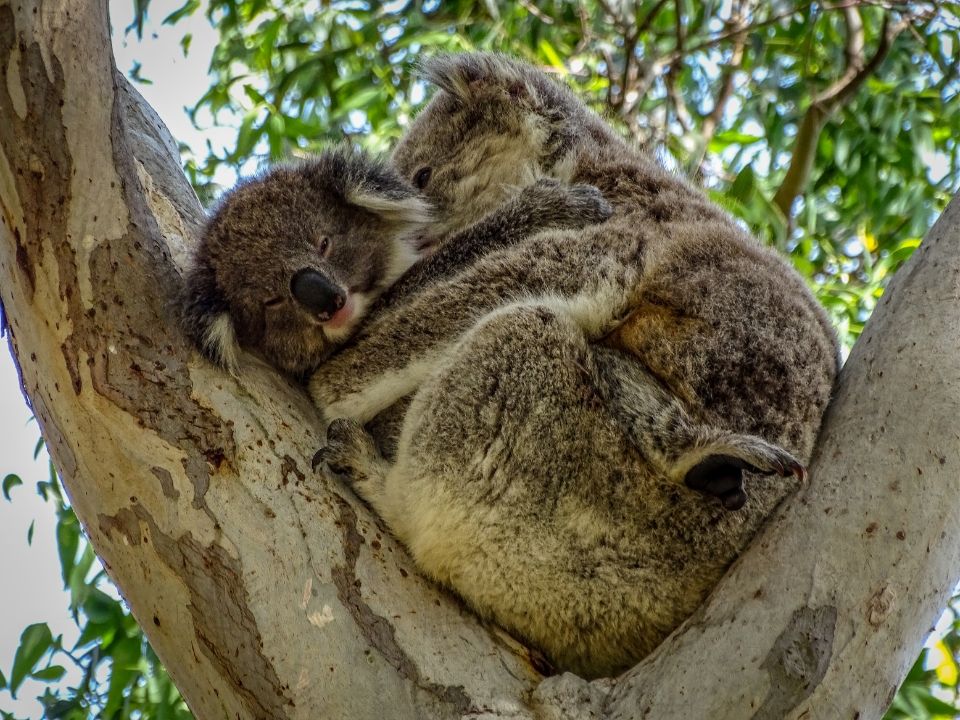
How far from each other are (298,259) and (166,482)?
732 mm

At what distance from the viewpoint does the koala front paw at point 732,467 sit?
1882 millimetres

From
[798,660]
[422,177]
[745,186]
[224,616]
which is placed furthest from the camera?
[745,186]

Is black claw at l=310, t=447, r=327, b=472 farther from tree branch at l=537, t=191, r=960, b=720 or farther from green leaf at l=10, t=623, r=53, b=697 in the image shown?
A: green leaf at l=10, t=623, r=53, b=697

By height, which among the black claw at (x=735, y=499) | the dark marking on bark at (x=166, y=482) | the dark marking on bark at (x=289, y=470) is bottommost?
the black claw at (x=735, y=499)

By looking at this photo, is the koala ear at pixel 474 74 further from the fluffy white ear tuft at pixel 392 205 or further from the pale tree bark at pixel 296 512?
the pale tree bark at pixel 296 512

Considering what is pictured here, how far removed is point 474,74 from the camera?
3439 mm

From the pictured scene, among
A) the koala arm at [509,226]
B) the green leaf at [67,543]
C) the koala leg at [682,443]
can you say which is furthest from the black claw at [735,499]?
the green leaf at [67,543]

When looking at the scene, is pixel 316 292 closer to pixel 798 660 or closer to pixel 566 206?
pixel 566 206

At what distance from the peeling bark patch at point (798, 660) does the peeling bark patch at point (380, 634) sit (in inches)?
19.8

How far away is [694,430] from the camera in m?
2.08

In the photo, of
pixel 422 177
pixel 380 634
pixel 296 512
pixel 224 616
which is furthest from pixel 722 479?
pixel 422 177

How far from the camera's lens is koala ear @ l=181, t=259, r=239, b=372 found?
7.08 feet

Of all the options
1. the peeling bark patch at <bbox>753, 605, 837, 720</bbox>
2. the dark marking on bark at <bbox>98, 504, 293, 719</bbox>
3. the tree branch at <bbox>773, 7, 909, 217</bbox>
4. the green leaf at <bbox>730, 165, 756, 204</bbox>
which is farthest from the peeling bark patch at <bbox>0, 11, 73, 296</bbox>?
the tree branch at <bbox>773, 7, 909, 217</bbox>

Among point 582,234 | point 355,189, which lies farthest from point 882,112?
point 355,189
